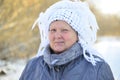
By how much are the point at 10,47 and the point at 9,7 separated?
1591 millimetres

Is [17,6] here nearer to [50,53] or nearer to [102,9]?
[102,9]

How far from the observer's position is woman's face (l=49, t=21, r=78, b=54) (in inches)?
137

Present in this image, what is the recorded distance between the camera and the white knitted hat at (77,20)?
140 inches

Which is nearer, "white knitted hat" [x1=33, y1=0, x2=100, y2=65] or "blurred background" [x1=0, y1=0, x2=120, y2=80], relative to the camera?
"white knitted hat" [x1=33, y1=0, x2=100, y2=65]

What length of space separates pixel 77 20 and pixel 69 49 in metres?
0.27

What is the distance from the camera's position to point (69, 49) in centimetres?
349

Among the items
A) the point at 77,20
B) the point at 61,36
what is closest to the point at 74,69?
the point at 61,36

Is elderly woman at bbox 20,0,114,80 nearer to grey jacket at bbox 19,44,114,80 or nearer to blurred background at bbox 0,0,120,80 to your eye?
grey jacket at bbox 19,44,114,80

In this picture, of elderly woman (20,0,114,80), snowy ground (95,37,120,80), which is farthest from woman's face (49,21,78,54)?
snowy ground (95,37,120,80)

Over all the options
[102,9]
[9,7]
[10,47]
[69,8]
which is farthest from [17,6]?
[69,8]

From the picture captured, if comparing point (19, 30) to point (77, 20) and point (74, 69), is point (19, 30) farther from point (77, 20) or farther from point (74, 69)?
point (74, 69)

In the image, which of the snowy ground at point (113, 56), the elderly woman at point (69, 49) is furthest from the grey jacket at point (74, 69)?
the snowy ground at point (113, 56)

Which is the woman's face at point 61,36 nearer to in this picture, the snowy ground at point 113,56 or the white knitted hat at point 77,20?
the white knitted hat at point 77,20

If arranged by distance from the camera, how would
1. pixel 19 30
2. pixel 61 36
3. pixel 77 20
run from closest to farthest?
pixel 61 36
pixel 77 20
pixel 19 30
